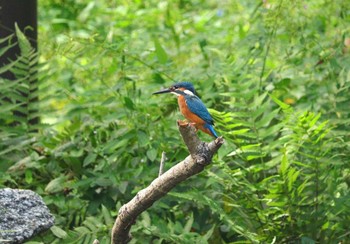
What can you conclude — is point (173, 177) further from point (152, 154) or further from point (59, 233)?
point (152, 154)

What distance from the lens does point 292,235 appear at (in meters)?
4.96

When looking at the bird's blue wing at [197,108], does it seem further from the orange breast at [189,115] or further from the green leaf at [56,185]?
the green leaf at [56,185]

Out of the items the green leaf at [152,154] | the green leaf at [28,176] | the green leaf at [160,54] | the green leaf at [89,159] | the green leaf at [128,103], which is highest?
the green leaf at [160,54]

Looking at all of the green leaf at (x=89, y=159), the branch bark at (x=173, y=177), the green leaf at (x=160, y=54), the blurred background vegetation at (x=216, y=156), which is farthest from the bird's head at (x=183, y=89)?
the green leaf at (x=160, y=54)

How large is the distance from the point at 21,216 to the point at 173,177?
981 millimetres

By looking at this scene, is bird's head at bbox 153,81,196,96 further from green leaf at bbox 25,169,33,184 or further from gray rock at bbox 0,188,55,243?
green leaf at bbox 25,169,33,184

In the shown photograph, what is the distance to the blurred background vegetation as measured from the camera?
485 centimetres

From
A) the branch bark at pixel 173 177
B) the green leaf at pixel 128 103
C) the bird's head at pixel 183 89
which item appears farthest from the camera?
the green leaf at pixel 128 103

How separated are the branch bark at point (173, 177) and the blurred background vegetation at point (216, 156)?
476mm

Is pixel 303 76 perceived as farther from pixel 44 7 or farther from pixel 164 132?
pixel 44 7

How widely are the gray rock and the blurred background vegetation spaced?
1.08ft

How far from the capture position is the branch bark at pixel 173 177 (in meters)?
3.68

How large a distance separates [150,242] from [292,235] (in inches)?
31.6

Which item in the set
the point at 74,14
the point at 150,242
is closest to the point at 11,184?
the point at 150,242
